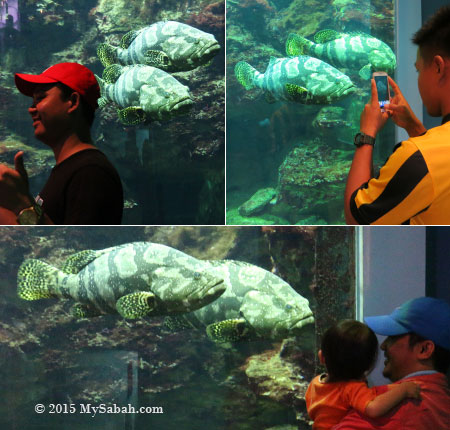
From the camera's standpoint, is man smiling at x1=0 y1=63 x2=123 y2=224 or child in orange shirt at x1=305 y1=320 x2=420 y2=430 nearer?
child in orange shirt at x1=305 y1=320 x2=420 y2=430

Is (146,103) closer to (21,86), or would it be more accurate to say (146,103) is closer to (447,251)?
(21,86)

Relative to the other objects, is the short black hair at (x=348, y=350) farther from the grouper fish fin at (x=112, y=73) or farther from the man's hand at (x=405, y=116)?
the grouper fish fin at (x=112, y=73)

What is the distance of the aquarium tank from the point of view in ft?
5.69

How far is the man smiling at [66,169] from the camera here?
1.82m

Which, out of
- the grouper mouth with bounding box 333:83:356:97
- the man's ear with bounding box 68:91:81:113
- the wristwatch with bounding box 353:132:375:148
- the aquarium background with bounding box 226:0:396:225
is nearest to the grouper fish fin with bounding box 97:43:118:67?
the aquarium background with bounding box 226:0:396:225

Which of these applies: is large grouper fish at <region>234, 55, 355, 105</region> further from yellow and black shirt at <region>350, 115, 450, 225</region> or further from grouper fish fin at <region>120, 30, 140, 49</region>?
yellow and black shirt at <region>350, 115, 450, 225</region>

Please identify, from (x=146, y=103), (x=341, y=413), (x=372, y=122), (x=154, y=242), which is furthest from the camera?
(x=146, y=103)

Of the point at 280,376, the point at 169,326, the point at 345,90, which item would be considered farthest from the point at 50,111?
the point at 345,90

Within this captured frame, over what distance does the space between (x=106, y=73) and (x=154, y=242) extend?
79.9 inches

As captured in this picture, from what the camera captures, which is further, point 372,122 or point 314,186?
point 314,186

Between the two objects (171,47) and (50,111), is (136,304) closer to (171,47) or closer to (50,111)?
(50,111)

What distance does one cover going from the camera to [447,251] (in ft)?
5.61

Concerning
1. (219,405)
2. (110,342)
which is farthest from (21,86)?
(219,405)

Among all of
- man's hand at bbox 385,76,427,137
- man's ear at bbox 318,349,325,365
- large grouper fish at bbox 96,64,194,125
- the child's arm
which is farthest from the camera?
large grouper fish at bbox 96,64,194,125
